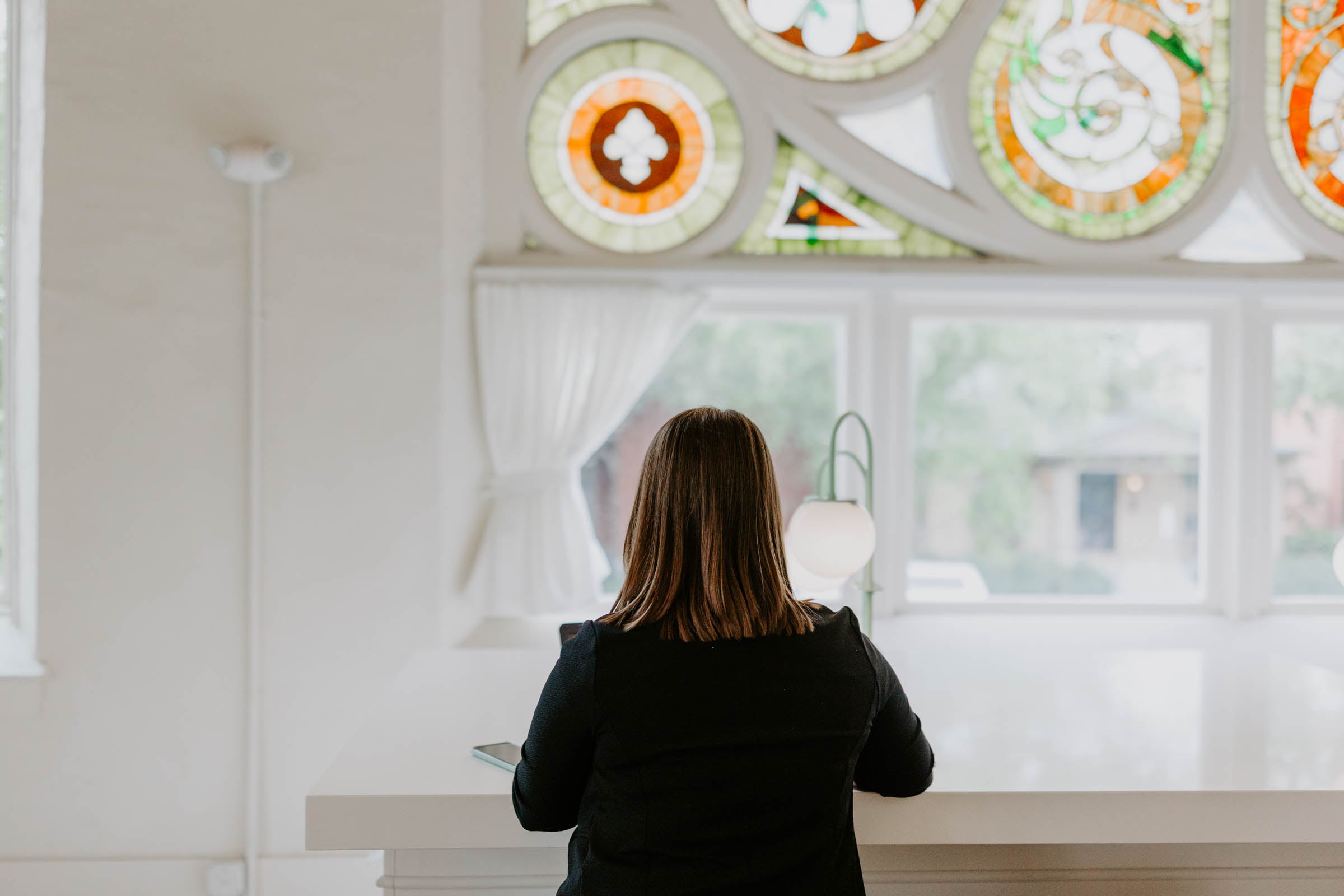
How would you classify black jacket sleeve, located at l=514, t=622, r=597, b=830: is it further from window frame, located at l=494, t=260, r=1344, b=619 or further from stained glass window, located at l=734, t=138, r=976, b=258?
stained glass window, located at l=734, t=138, r=976, b=258

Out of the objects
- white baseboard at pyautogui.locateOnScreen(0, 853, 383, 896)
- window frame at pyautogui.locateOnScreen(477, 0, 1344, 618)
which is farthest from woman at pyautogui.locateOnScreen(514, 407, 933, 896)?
window frame at pyautogui.locateOnScreen(477, 0, 1344, 618)

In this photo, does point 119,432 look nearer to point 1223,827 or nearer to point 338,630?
point 338,630

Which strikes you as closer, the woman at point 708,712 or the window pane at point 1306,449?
the woman at point 708,712

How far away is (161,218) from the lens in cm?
250

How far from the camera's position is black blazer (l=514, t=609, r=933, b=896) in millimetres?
1043

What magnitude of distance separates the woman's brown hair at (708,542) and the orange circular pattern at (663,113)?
6.42 feet

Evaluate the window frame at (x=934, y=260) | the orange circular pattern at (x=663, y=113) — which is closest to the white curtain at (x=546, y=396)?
the window frame at (x=934, y=260)

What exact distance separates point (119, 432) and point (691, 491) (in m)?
1.97

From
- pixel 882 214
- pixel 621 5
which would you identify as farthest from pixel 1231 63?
pixel 621 5

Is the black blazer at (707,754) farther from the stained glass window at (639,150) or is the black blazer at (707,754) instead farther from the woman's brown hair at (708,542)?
the stained glass window at (639,150)

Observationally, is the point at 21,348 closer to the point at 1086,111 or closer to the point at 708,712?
the point at 708,712

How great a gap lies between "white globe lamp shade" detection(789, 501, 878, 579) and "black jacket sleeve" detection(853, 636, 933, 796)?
0.47 m

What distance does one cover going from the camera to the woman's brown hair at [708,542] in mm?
1077

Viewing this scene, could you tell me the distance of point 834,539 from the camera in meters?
1.66
